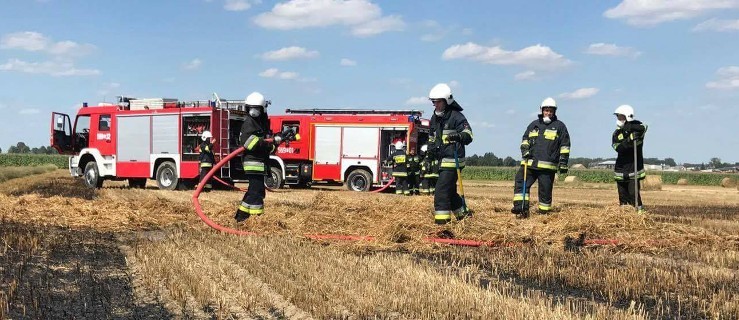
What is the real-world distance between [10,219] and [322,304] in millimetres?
6311

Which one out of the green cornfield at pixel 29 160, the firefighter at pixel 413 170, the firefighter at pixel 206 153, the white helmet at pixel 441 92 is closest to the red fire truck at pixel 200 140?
the firefighter at pixel 206 153

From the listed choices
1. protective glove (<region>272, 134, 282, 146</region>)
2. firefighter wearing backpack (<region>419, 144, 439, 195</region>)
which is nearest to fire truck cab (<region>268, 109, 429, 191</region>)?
firefighter wearing backpack (<region>419, 144, 439, 195</region>)

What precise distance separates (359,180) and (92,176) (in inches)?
320

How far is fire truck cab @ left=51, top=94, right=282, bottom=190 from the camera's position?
1795 cm

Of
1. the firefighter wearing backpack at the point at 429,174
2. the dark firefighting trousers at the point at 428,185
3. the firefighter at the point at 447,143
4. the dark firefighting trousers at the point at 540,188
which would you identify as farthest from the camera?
the dark firefighting trousers at the point at 428,185

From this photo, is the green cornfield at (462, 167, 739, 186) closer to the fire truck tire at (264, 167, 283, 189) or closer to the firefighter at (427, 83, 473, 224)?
the fire truck tire at (264, 167, 283, 189)

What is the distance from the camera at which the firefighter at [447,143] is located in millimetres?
7848

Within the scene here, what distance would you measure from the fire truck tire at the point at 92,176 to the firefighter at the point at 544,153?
45.2 ft

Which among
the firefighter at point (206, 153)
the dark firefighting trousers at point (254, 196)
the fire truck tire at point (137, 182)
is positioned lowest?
the fire truck tire at point (137, 182)

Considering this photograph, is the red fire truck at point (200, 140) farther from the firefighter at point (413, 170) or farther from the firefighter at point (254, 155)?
the firefighter at point (254, 155)

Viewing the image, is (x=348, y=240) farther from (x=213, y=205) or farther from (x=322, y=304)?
(x=213, y=205)

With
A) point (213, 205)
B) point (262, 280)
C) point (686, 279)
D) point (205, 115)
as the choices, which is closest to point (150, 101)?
point (205, 115)

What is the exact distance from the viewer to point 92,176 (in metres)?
19.1

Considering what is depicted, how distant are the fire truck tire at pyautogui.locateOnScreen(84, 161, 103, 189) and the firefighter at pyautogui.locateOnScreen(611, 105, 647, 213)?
1490cm
